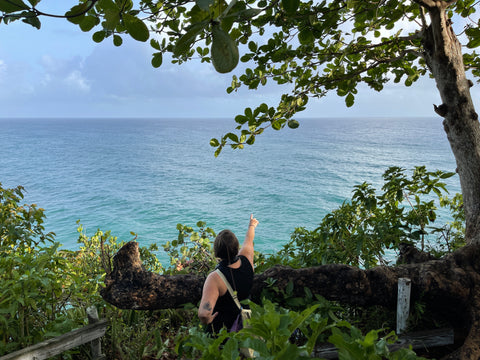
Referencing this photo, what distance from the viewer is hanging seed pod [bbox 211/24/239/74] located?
71 cm

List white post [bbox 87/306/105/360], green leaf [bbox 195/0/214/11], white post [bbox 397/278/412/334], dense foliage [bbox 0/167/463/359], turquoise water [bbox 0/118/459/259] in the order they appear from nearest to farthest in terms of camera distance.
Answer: green leaf [bbox 195/0/214/11] → dense foliage [bbox 0/167/463/359] → white post [bbox 397/278/412/334] → white post [bbox 87/306/105/360] → turquoise water [bbox 0/118/459/259]

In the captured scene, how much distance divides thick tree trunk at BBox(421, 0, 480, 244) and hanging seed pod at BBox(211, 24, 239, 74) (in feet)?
12.8

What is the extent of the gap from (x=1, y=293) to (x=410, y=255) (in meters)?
4.74

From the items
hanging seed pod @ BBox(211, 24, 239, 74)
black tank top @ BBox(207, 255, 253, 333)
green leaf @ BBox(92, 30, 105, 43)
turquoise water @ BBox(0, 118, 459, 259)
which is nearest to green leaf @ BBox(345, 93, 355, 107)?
black tank top @ BBox(207, 255, 253, 333)

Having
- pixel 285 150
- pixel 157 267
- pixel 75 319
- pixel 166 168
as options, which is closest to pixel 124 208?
pixel 166 168

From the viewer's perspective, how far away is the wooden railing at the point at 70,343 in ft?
10.2

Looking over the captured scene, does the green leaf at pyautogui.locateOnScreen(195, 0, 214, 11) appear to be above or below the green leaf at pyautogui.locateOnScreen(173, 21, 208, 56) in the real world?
above

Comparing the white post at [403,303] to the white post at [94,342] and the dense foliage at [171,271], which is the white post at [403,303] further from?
the white post at [94,342]

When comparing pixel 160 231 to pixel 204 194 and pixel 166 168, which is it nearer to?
pixel 204 194

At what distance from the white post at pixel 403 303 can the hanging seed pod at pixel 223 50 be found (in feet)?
11.7

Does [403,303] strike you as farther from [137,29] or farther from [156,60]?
[137,29]

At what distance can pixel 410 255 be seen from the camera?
4.50 m

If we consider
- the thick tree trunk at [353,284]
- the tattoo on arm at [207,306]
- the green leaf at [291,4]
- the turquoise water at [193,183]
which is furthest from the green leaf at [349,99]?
the turquoise water at [193,183]

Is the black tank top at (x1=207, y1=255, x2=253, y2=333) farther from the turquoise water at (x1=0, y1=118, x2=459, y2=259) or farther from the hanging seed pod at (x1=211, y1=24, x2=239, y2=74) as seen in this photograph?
the turquoise water at (x1=0, y1=118, x2=459, y2=259)
